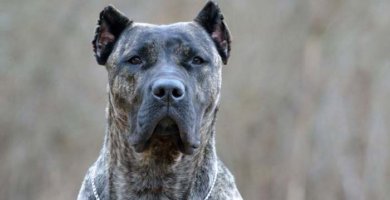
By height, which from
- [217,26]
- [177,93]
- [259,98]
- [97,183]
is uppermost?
[217,26]

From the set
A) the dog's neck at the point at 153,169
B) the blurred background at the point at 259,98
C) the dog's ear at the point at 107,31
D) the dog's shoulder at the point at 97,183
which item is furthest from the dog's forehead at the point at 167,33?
the blurred background at the point at 259,98

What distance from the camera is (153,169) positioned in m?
8.66

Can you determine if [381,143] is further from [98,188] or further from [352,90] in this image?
[98,188]

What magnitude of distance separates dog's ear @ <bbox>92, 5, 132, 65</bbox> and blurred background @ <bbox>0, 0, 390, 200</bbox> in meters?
13.6

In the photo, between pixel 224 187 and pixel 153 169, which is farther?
pixel 224 187

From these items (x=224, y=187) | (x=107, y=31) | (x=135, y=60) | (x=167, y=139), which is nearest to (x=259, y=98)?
(x=107, y=31)

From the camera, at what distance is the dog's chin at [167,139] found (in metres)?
8.35

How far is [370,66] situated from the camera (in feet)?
80.6

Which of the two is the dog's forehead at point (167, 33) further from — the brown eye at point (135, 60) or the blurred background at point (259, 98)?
the blurred background at point (259, 98)

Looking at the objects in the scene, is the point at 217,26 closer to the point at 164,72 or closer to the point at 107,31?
the point at 107,31

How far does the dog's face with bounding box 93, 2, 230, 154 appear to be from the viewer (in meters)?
8.30

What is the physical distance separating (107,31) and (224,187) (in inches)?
56.7

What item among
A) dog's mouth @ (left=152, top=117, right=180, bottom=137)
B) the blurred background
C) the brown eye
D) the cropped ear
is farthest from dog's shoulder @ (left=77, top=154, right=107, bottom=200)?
the blurred background

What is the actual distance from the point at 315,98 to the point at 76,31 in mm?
5127
